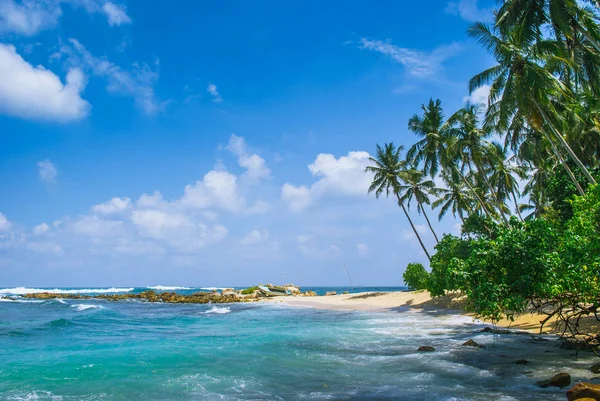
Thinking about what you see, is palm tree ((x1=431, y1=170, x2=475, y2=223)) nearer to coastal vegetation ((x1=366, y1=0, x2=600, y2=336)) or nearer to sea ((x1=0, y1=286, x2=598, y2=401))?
coastal vegetation ((x1=366, y1=0, x2=600, y2=336))

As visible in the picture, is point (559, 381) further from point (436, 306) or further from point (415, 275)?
point (415, 275)

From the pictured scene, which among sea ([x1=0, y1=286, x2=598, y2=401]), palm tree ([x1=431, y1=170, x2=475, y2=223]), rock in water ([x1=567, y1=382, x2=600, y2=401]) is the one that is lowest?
sea ([x1=0, y1=286, x2=598, y2=401])

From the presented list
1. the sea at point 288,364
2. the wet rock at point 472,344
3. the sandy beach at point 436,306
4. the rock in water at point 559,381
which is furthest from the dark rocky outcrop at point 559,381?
the sandy beach at point 436,306

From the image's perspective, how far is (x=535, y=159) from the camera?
3478 cm

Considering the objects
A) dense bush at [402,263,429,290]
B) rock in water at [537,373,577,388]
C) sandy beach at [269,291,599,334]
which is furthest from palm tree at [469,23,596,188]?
dense bush at [402,263,429,290]

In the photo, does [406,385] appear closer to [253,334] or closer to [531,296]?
[531,296]

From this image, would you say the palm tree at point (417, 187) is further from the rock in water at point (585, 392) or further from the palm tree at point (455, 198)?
the rock in water at point (585, 392)

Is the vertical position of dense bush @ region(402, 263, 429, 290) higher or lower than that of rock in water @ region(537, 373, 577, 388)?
higher

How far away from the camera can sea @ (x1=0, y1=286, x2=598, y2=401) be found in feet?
34.6

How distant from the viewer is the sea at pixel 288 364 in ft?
34.6

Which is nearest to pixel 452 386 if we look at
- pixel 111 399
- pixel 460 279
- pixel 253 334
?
pixel 460 279

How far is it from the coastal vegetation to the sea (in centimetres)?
193

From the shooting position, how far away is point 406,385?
10734 millimetres

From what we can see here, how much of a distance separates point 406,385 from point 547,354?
239 inches
